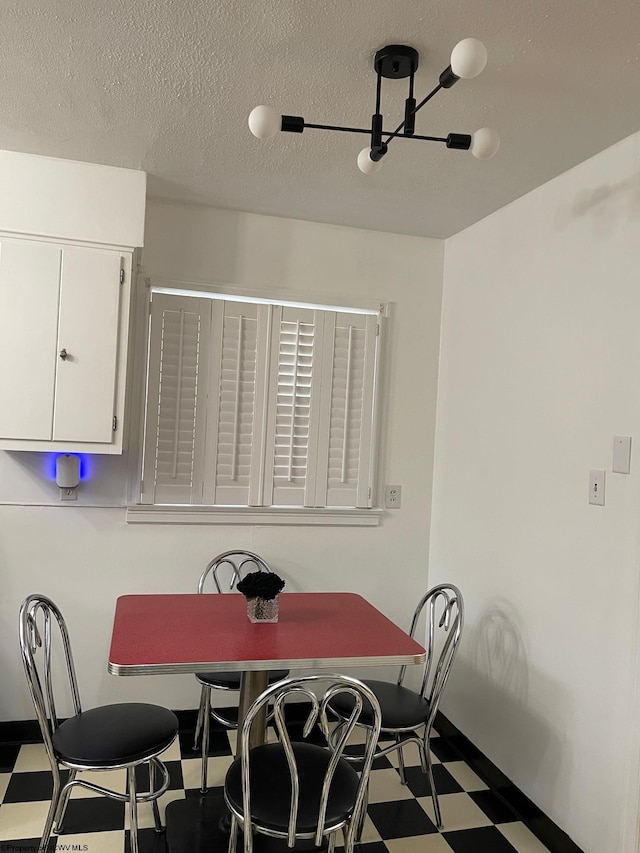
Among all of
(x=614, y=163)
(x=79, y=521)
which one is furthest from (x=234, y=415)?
(x=614, y=163)

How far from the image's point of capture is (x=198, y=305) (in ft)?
10.1

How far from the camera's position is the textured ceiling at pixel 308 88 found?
5.34 feet

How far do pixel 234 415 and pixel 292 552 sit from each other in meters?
0.71

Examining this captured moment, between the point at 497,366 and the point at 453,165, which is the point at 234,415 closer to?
the point at 497,366

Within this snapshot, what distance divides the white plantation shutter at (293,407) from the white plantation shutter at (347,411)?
5cm

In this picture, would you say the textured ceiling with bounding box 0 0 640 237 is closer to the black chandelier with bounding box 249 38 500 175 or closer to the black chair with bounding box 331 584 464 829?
the black chandelier with bounding box 249 38 500 175

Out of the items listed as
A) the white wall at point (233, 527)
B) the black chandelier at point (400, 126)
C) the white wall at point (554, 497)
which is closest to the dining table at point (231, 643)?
the white wall at point (233, 527)

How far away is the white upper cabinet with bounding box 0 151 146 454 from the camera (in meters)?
2.55

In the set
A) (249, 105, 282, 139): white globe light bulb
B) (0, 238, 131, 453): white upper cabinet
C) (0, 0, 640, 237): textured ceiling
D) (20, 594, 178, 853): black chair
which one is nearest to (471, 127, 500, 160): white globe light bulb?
(0, 0, 640, 237): textured ceiling

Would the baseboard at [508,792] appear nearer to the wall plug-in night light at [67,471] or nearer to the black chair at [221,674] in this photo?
the black chair at [221,674]

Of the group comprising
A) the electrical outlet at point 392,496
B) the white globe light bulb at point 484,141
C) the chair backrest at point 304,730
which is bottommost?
the chair backrest at point 304,730

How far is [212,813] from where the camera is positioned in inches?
95.0

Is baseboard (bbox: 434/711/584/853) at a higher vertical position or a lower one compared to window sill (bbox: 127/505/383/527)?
lower

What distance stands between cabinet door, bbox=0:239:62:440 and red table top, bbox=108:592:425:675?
0.80 m
